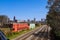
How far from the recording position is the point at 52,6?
47094 millimetres

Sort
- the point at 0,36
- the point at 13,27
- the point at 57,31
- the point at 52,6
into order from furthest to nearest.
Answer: the point at 13,27 < the point at 52,6 < the point at 57,31 < the point at 0,36

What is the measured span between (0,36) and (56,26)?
33446mm

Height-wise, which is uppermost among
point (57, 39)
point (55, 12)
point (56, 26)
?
point (55, 12)

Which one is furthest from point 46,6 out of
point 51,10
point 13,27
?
point 13,27

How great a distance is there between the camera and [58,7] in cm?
4344

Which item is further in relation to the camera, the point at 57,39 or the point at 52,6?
the point at 52,6

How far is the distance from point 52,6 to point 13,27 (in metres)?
22.0

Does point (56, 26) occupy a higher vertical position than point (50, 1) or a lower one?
lower

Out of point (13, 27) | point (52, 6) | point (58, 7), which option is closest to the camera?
point (58, 7)

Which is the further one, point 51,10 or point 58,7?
point 51,10

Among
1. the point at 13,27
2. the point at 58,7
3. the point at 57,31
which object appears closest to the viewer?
the point at 57,31

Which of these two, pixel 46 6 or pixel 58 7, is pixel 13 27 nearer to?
pixel 46 6

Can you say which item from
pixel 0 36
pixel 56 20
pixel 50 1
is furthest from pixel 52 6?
pixel 0 36

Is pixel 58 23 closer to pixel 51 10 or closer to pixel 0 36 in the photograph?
pixel 51 10
